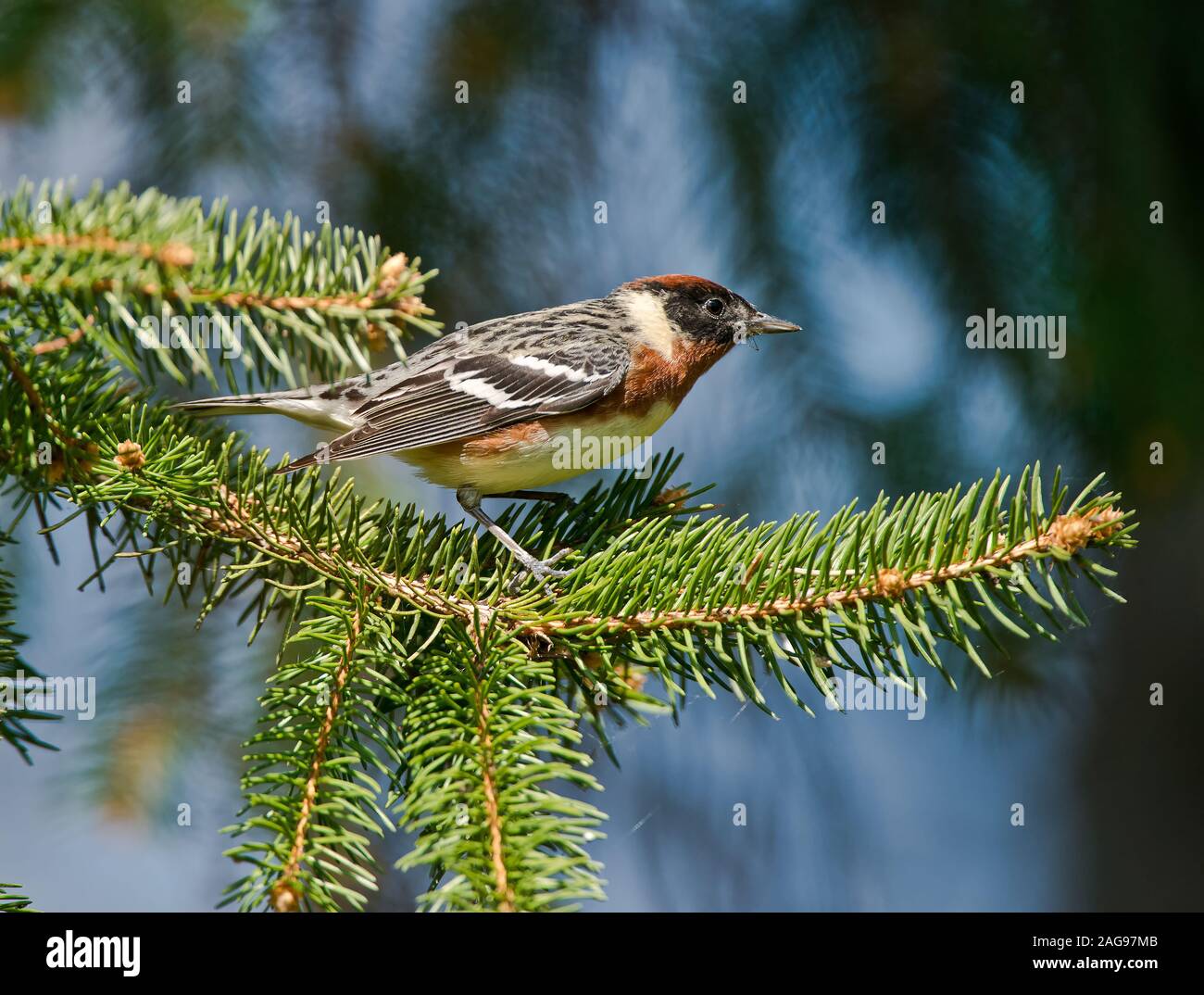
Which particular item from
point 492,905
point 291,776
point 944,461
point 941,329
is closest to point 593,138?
point 941,329

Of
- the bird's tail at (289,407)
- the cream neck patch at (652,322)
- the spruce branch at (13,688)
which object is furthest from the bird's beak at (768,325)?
the spruce branch at (13,688)

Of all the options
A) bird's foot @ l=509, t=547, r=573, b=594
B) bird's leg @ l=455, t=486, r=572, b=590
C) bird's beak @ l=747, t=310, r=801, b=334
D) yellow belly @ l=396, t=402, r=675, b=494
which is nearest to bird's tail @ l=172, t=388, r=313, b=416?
yellow belly @ l=396, t=402, r=675, b=494

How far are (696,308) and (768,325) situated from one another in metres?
0.42

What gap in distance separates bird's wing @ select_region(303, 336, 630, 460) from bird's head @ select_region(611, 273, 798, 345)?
0.34 metres

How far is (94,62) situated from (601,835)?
3.44 metres

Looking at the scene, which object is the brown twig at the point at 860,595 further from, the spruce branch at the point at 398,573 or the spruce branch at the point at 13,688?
the spruce branch at the point at 13,688

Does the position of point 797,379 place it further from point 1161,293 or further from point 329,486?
point 329,486

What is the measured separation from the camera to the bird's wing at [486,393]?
11.6ft

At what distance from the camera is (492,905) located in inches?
64.2

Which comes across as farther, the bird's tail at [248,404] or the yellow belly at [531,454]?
the yellow belly at [531,454]

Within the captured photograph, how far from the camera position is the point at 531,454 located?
3.49m

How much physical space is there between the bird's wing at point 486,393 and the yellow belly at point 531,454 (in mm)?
58

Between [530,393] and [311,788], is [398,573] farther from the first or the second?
[530,393]

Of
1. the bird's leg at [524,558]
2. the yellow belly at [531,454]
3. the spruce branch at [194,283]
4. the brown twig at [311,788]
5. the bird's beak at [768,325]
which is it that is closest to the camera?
the brown twig at [311,788]
